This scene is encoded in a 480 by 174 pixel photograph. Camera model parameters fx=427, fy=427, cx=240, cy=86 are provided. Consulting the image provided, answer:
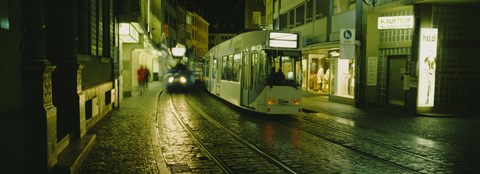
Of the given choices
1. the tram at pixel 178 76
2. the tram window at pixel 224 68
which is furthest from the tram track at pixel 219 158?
the tram at pixel 178 76

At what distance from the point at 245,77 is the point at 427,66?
7.48 m

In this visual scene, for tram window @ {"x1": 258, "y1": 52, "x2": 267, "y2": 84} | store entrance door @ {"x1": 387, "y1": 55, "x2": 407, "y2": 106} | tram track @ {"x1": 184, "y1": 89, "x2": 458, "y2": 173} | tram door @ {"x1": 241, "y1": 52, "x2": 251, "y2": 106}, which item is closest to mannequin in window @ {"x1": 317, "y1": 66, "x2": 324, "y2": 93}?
store entrance door @ {"x1": 387, "y1": 55, "x2": 407, "y2": 106}

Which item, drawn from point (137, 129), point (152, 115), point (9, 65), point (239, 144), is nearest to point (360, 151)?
point (239, 144)

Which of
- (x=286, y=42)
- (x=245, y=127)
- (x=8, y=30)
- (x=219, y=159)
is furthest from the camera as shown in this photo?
(x=286, y=42)

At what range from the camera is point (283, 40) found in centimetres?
1516

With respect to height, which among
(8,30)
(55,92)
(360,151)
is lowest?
(360,151)

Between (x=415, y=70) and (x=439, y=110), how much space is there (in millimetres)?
2037

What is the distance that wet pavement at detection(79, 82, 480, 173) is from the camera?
8.12 metres

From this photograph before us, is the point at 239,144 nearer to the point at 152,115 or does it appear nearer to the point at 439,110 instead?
the point at 152,115

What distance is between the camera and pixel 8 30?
593 cm

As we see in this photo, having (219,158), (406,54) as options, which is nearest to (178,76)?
(406,54)

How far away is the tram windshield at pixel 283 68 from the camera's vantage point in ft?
49.6

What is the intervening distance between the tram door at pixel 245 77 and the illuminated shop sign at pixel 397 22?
610 cm

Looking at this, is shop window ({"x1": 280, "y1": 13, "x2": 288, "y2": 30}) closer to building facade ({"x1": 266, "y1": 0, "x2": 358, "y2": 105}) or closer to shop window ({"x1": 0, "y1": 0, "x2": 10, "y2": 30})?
building facade ({"x1": 266, "y1": 0, "x2": 358, "y2": 105})
